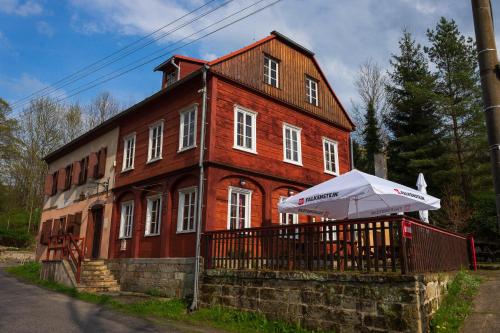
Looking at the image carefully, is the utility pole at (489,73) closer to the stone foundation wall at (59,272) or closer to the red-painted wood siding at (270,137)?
the red-painted wood siding at (270,137)

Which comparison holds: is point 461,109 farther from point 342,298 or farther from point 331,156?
point 342,298

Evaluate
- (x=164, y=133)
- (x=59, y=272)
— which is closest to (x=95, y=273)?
(x=59, y=272)

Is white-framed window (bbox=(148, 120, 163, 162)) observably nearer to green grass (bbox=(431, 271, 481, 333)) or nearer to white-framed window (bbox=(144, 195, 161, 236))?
white-framed window (bbox=(144, 195, 161, 236))

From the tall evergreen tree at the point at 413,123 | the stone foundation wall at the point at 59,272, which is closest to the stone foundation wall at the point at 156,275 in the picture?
the stone foundation wall at the point at 59,272

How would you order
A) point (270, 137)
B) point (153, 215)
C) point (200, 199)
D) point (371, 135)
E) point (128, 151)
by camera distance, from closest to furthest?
1. point (200, 199)
2. point (270, 137)
3. point (153, 215)
4. point (128, 151)
5. point (371, 135)

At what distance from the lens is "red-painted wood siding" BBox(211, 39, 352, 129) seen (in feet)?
49.9

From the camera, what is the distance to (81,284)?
1552cm

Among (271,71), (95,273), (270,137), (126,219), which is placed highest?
(271,71)

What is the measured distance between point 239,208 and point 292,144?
13.4 feet

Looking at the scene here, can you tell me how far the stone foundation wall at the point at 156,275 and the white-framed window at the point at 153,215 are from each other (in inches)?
45.7

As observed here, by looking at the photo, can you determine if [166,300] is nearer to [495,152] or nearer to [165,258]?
[165,258]

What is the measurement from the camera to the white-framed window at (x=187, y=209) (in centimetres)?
1371

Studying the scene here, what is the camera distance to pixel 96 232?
19000 mm

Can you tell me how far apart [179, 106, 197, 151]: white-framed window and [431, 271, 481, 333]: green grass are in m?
9.20
